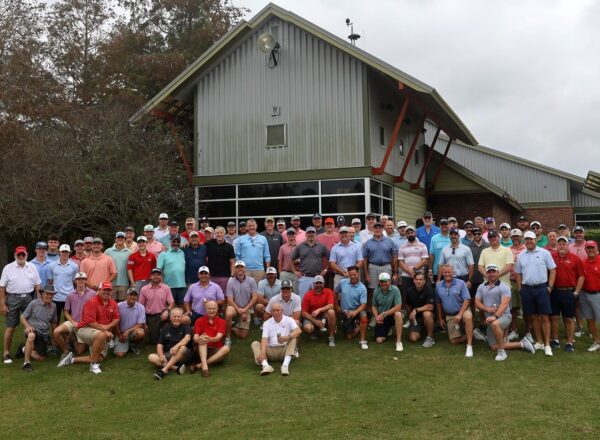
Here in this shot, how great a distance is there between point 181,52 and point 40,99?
23.6 feet

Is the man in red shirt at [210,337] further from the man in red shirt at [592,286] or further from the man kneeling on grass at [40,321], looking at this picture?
the man in red shirt at [592,286]

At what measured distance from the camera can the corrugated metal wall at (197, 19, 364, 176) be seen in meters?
17.4

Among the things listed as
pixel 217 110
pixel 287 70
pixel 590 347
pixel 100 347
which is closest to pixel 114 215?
pixel 217 110

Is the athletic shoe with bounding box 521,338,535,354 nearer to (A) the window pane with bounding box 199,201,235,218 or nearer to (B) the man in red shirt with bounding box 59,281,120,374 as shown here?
(B) the man in red shirt with bounding box 59,281,120,374

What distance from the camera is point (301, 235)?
1176cm

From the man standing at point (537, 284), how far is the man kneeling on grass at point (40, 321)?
7.73 meters

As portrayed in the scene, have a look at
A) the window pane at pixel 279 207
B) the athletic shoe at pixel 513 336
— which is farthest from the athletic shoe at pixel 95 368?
the window pane at pixel 279 207

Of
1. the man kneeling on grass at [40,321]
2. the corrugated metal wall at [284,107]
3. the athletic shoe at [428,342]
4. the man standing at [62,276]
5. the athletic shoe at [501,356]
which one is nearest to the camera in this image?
the athletic shoe at [501,356]

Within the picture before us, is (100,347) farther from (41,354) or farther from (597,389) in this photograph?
(597,389)

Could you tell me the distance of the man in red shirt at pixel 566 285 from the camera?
9047 millimetres

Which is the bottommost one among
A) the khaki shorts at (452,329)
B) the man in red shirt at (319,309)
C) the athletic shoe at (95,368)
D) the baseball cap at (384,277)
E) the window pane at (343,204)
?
the athletic shoe at (95,368)

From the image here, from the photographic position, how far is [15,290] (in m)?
9.58

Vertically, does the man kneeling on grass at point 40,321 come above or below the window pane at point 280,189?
below

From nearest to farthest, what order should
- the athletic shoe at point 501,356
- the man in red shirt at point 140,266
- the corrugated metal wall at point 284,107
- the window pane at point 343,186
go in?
the athletic shoe at point 501,356
the man in red shirt at point 140,266
the window pane at point 343,186
the corrugated metal wall at point 284,107
